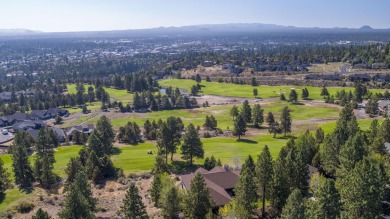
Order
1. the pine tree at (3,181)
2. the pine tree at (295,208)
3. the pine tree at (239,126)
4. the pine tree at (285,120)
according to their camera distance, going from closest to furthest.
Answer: the pine tree at (295,208), the pine tree at (3,181), the pine tree at (239,126), the pine tree at (285,120)

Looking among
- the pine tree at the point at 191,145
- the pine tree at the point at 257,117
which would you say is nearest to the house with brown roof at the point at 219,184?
the pine tree at the point at 191,145

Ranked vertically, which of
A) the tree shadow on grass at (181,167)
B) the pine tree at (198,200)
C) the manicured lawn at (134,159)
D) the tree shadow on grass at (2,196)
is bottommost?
the tree shadow on grass at (2,196)

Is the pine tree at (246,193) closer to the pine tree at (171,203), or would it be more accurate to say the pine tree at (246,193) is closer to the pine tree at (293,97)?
the pine tree at (171,203)

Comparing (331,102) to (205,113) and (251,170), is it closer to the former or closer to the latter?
(205,113)

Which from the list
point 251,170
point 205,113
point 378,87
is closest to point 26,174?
point 251,170

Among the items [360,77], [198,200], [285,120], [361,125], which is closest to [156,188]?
[198,200]

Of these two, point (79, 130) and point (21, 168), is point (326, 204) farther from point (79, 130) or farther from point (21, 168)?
point (79, 130)

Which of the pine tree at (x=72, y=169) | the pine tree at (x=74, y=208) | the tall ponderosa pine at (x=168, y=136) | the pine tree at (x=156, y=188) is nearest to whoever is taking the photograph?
the pine tree at (x=74, y=208)
